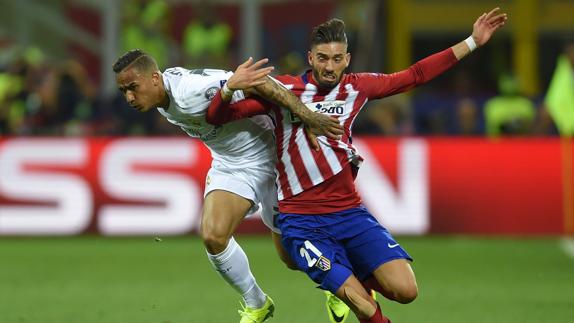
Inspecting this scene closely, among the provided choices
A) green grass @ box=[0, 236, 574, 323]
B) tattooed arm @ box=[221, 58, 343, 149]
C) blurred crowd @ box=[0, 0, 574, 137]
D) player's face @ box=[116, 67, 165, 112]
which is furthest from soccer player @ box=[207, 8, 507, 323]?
blurred crowd @ box=[0, 0, 574, 137]

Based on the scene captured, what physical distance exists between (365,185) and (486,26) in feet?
22.9

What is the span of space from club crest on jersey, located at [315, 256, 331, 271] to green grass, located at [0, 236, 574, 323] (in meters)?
1.51

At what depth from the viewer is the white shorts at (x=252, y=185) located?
324 inches

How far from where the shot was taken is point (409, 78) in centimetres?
750

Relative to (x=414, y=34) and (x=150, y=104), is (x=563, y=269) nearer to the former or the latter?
(x=150, y=104)

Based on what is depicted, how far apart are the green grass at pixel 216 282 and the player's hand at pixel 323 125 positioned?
180cm

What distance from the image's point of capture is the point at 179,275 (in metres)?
11.7

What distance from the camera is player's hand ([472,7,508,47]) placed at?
7535 millimetres

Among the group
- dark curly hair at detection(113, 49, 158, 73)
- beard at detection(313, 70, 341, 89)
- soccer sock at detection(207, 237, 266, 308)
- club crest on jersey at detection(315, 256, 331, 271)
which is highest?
dark curly hair at detection(113, 49, 158, 73)

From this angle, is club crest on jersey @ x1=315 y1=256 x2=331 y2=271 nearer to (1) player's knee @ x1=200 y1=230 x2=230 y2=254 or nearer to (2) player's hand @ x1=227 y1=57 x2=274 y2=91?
(1) player's knee @ x1=200 y1=230 x2=230 y2=254

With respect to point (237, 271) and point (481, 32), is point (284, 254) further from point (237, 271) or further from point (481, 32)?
point (481, 32)

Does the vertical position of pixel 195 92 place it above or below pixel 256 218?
above

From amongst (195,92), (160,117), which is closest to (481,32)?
(195,92)

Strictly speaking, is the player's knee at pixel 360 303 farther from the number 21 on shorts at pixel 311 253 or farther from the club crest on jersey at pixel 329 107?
the club crest on jersey at pixel 329 107
